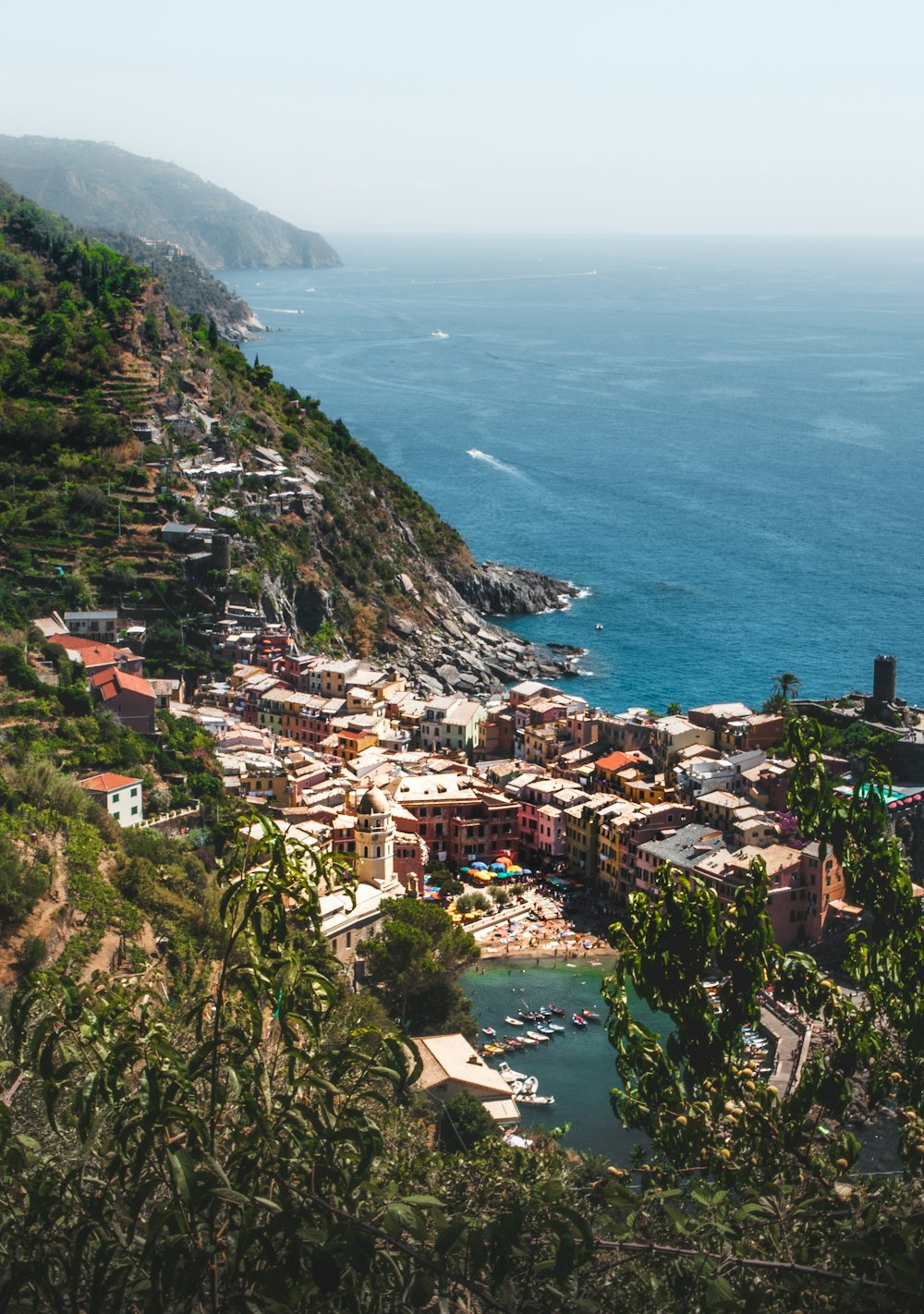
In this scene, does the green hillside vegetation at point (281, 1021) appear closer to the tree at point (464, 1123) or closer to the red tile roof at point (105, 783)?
the tree at point (464, 1123)

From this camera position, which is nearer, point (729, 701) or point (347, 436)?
point (729, 701)

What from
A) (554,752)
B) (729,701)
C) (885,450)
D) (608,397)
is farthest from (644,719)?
(608,397)

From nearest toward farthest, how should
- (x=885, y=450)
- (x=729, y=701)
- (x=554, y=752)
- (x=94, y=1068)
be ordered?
(x=94, y=1068)
(x=554, y=752)
(x=729, y=701)
(x=885, y=450)

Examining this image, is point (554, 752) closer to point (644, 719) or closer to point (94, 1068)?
point (644, 719)

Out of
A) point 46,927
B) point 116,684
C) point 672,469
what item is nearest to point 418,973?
point 46,927

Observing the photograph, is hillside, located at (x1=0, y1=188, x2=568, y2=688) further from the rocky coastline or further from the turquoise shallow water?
the turquoise shallow water

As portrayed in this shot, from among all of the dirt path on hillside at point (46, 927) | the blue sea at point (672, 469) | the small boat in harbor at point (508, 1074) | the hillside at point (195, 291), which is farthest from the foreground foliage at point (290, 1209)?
the hillside at point (195, 291)

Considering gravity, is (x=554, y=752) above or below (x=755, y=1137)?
below
